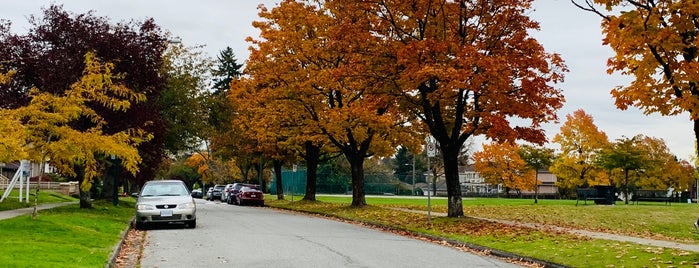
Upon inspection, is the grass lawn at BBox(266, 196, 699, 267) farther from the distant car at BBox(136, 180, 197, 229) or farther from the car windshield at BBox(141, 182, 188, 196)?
the car windshield at BBox(141, 182, 188, 196)

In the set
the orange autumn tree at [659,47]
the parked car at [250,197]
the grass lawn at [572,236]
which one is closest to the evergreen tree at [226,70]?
the parked car at [250,197]

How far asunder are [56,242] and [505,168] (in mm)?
54534

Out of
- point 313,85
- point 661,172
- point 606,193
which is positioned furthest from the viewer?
point 661,172

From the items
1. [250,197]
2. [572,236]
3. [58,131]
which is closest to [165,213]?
[58,131]

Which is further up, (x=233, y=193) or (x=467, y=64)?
(x=467, y=64)

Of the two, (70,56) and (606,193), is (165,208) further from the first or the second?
(606,193)

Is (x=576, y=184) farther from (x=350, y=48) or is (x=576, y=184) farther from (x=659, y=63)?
(x=659, y=63)

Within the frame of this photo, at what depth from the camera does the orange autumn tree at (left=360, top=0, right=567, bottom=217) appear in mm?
18809

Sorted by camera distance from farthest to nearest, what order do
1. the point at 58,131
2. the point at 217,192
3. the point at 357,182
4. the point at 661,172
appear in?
1. the point at 661,172
2. the point at 217,192
3. the point at 357,182
4. the point at 58,131

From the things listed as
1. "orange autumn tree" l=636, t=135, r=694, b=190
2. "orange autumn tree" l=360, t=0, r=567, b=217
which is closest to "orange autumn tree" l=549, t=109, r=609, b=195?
"orange autumn tree" l=636, t=135, r=694, b=190

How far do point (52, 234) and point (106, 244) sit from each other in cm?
169

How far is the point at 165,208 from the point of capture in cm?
1866

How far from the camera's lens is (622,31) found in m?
11.0

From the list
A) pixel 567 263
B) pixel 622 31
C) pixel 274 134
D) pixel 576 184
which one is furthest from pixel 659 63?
pixel 576 184
